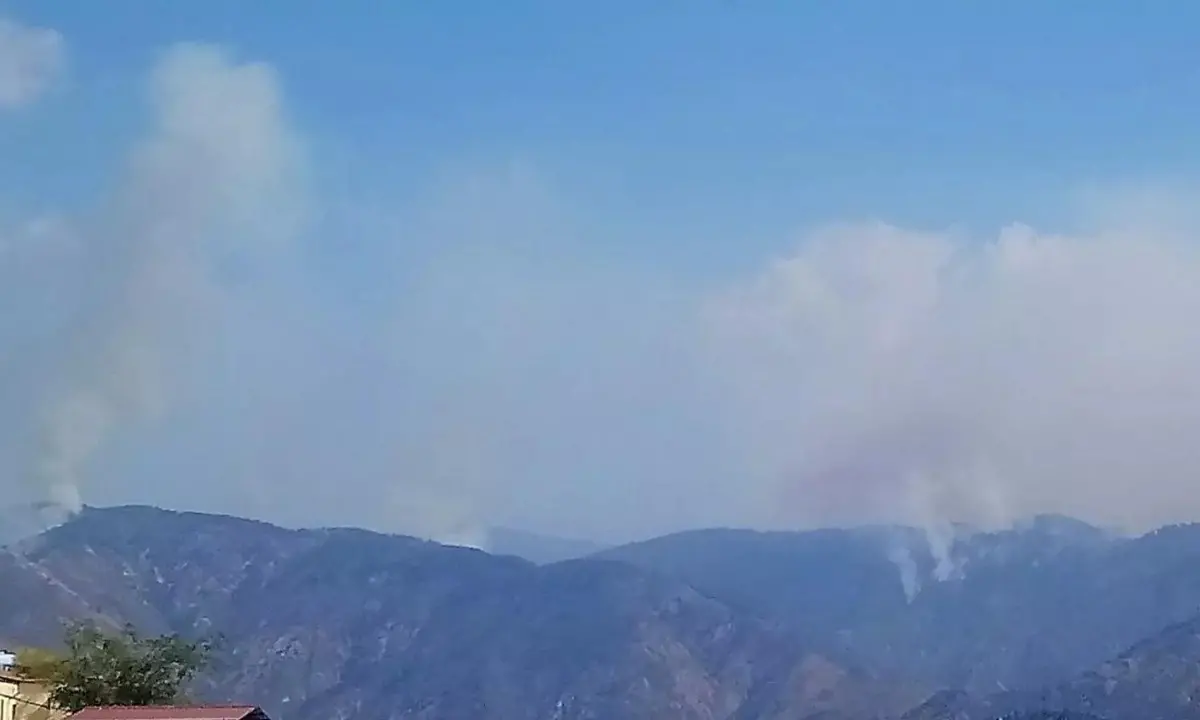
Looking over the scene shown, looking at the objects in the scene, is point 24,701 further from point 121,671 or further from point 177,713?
point 177,713

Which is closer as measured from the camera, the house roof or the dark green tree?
the house roof

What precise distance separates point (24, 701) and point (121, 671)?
14.2ft

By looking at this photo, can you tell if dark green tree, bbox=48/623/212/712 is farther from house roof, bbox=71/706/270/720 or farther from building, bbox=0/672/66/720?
house roof, bbox=71/706/270/720

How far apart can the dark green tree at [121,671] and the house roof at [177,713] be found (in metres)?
17.0

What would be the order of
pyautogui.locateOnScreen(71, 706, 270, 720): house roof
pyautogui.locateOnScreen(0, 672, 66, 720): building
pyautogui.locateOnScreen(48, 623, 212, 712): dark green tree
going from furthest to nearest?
pyautogui.locateOnScreen(0, 672, 66, 720): building
pyautogui.locateOnScreen(48, 623, 212, 712): dark green tree
pyautogui.locateOnScreen(71, 706, 270, 720): house roof

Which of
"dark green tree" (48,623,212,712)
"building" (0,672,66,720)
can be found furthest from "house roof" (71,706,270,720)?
"building" (0,672,66,720)

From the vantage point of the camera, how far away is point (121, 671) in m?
68.6

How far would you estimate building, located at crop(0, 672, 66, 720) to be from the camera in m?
67.7

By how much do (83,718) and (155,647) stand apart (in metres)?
22.8

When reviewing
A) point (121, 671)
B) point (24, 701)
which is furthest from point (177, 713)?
point (24, 701)

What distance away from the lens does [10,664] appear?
73.0 meters

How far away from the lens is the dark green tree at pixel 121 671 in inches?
2657

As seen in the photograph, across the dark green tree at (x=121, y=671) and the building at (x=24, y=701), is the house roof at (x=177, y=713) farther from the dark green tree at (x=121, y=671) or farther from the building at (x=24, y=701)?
the building at (x=24, y=701)

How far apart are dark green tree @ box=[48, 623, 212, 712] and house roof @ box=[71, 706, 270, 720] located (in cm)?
1700
